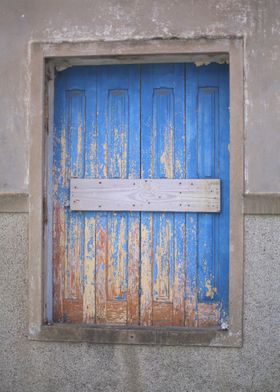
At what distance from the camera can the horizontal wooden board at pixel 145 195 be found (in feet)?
16.0

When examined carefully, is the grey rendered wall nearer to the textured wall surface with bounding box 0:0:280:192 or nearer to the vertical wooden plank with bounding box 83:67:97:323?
the textured wall surface with bounding box 0:0:280:192

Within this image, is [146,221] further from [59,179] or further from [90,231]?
[59,179]

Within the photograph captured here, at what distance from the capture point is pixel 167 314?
4938mm

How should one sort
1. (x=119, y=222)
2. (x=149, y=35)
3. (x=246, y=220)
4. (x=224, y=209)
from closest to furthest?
(x=246, y=220), (x=149, y=35), (x=224, y=209), (x=119, y=222)

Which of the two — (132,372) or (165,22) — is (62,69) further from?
(132,372)

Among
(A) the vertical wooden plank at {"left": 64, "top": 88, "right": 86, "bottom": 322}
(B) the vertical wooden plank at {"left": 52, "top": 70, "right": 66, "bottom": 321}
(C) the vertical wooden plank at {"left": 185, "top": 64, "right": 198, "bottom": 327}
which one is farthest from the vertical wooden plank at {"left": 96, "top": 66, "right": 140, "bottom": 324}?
(C) the vertical wooden plank at {"left": 185, "top": 64, "right": 198, "bottom": 327}

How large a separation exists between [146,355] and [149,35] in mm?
2427

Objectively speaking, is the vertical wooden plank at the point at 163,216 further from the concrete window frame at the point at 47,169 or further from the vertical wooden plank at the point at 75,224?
the vertical wooden plank at the point at 75,224

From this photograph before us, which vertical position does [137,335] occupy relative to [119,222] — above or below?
below

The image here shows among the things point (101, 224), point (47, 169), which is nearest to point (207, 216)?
point (101, 224)

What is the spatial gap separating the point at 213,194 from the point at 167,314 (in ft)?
3.32

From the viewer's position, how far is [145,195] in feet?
16.2

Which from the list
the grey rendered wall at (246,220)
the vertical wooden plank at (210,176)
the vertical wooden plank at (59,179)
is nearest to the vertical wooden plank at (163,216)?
the vertical wooden plank at (210,176)

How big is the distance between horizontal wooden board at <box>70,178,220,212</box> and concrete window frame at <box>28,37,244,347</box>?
0.81 feet
